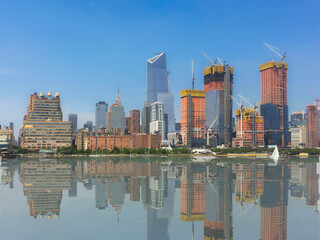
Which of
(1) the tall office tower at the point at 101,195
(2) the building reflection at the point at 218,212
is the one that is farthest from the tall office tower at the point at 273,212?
(1) the tall office tower at the point at 101,195

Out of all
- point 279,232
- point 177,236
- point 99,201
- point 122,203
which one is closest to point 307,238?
point 279,232

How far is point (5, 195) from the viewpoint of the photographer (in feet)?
208

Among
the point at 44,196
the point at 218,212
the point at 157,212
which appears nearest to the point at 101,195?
the point at 44,196

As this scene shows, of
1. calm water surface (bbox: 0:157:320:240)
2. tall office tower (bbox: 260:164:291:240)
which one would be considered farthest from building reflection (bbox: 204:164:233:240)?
tall office tower (bbox: 260:164:291:240)

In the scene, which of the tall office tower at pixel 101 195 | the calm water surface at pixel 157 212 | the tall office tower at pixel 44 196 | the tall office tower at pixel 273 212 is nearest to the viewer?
the tall office tower at pixel 273 212

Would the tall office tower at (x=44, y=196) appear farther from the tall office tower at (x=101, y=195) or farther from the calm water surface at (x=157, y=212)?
the tall office tower at (x=101, y=195)

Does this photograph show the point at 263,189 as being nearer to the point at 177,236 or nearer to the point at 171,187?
the point at 171,187

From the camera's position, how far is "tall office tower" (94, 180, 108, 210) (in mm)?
55562

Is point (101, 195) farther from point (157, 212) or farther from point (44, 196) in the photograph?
point (157, 212)

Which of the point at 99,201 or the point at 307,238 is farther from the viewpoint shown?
the point at 99,201

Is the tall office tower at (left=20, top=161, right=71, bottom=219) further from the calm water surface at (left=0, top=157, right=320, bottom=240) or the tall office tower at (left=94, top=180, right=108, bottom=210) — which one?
the tall office tower at (left=94, top=180, right=108, bottom=210)

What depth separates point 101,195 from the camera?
64250 millimetres

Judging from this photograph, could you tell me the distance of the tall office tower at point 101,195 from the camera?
2188 inches

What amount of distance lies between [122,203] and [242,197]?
2053 centimetres
